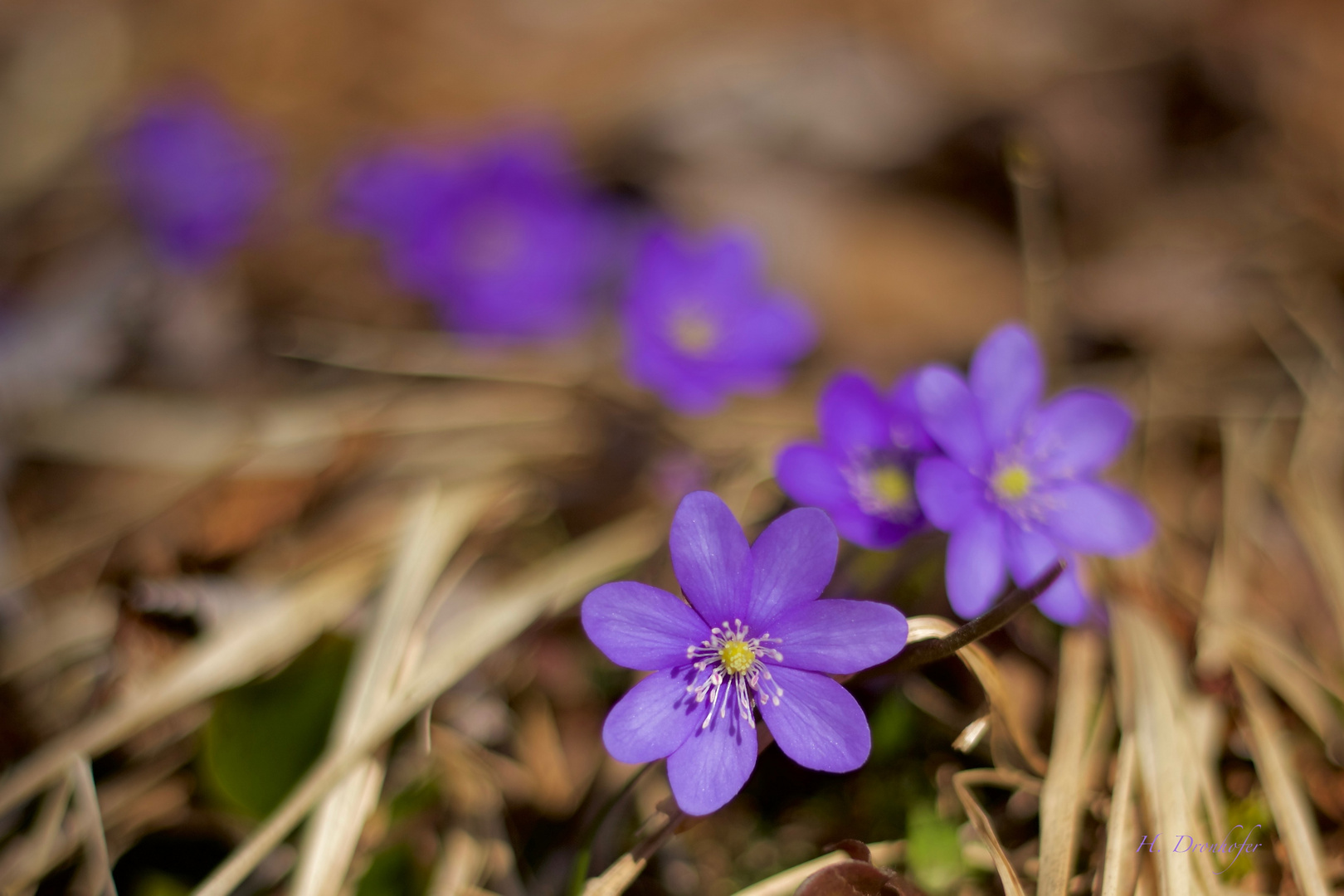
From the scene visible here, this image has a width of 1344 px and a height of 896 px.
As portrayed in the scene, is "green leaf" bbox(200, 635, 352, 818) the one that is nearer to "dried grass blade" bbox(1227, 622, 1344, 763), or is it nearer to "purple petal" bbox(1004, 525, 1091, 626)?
"purple petal" bbox(1004, 525, 1091, 626)

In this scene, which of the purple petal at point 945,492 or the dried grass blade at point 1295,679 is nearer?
the purple petal at point 945,492

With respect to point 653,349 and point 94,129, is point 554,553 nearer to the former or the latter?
point 653,349

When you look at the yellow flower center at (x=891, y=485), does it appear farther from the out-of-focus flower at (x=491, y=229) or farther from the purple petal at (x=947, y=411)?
the out-of-focus flower at (x=491, y=229)

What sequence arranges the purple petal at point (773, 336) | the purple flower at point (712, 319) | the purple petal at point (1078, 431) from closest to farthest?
the purple petal at point (1078, 431) → the purple flower at point (712, 319) → the purple petal at point (773, 336)

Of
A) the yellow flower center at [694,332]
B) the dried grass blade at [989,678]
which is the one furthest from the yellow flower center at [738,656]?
the yellow flower center at [694,332]

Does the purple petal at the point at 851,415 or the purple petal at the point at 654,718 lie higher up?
the purple petal at the point at 851,415

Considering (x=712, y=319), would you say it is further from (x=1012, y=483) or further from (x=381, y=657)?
(x=381, y=657)
